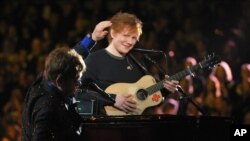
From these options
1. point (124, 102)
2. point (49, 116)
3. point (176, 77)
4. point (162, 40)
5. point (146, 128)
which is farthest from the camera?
point (162, 40)

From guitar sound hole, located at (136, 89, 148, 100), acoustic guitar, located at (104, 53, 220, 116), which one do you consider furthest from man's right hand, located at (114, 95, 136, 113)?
guitar sound hole, located at (136, 89, 148, 100)

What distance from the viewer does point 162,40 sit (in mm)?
10539

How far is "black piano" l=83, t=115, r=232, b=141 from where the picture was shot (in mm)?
3604

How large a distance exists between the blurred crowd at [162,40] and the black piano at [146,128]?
14.3 ft

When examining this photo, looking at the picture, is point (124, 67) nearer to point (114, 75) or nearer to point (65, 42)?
point (114, 75)

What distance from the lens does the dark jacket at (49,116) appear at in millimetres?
3215

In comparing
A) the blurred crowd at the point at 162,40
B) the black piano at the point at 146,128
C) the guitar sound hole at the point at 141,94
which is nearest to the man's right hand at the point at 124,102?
the guitar sound hole at the point at 141,94

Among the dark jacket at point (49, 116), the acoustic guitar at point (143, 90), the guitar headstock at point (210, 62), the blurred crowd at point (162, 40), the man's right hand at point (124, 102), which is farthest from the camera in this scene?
the blurred crowd at point (162, 40)

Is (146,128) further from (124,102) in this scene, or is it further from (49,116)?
(124,102)

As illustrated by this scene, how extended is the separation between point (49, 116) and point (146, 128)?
0.68m

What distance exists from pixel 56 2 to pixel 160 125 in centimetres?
885

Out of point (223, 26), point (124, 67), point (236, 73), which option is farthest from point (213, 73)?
point (124, 67)

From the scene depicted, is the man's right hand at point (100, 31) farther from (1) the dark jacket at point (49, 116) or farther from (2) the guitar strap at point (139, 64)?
(1) the dark jacket at point (49, 116)

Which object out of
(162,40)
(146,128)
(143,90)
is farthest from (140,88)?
(162,40)
